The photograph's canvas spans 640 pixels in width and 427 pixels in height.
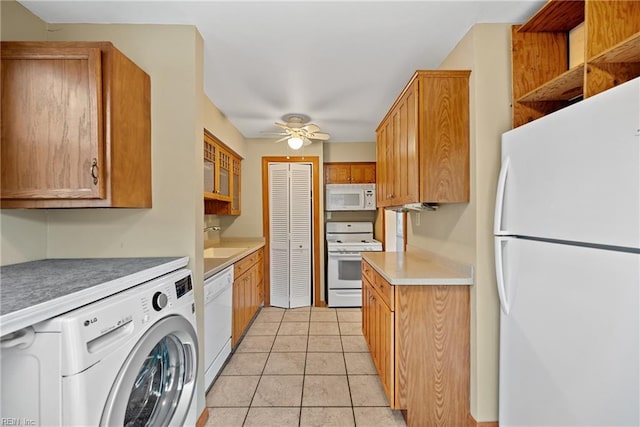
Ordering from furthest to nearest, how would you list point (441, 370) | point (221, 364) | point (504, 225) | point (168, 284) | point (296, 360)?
point (296, 360) → point (221, 364) → point (441, 370) → point (504, 225) → point (168, 284)

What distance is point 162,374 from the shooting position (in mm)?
1491

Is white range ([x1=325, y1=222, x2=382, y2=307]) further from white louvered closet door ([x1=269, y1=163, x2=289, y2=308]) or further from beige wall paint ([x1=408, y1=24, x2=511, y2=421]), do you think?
beige wall paint ([x1=408, y1=24, x2=511, y2=421])

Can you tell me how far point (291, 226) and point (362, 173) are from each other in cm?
141

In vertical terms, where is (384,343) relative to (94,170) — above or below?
below

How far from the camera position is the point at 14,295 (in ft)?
3.17

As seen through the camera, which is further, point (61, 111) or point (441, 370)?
point (441, 370)

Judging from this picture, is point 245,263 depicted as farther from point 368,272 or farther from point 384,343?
point 384,343

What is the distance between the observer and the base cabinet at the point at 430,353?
1811 mm

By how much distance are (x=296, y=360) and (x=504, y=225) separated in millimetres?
2078

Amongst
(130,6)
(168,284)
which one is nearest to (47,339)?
(168,284)

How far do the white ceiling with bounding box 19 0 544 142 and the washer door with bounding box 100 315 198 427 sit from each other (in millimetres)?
1708

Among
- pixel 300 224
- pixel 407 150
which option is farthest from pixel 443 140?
pixel 300 224

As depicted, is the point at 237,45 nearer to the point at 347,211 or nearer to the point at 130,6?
the point at 130,6

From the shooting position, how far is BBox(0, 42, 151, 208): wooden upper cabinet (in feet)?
4.76
